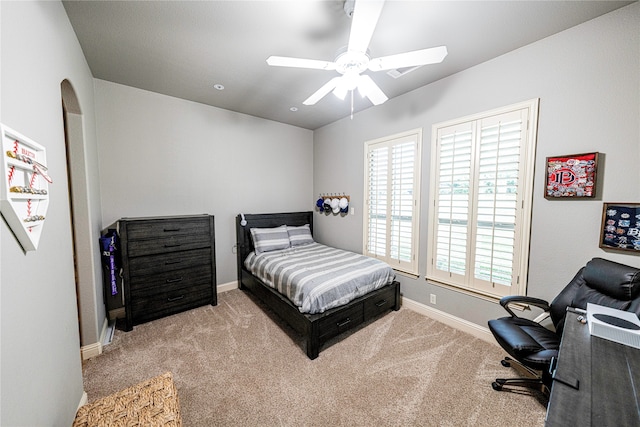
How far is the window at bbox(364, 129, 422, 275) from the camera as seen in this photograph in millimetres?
2914

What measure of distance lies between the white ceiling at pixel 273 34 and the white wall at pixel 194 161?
42cm

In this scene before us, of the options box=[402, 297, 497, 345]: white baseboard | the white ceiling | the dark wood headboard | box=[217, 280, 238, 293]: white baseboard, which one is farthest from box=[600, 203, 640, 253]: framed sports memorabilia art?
box=[217, 280, 238, 293]: white baseboard

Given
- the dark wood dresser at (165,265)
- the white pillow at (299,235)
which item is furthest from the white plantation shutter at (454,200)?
the dark wood dresser at (165,265)

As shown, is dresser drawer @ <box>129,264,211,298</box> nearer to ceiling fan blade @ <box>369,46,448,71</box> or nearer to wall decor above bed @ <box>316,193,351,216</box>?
wall decor above bed @ <box>316,193,351,216</box>

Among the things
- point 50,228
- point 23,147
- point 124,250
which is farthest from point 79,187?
point 23,147

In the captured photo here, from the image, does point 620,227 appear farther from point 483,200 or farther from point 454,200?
point 454,200

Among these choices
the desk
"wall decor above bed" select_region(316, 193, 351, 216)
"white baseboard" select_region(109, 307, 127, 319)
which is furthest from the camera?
"wall decor above bed" select_region(316, 193, 351, 216)

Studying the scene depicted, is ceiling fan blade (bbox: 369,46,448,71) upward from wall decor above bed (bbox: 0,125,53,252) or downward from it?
upward

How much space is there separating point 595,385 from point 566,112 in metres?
2.02

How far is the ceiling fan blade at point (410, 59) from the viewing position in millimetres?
1440

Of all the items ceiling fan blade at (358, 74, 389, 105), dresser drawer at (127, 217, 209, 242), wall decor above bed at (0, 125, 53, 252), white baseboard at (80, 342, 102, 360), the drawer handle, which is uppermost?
ceiling fan blade at (358, 74, 389, 105)

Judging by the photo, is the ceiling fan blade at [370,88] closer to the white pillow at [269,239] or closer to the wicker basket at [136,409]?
the wicker basket at [136,409]

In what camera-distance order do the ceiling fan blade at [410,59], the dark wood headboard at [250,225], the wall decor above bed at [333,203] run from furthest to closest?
1. the wall decor above bed at [333,203]
2. the dark wood headboard at [250,225]
3. the ceiling fan blade at [410,59]

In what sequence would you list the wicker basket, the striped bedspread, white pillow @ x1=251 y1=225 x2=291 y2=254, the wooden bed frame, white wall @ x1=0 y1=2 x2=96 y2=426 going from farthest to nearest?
white pillow @ x1=251 y1=225 x2=291 y2=254
the striped bedspread
the wooden bed frame
the wicker basket
white wall @ x1=0 y1=2 x2=96 y2=426
